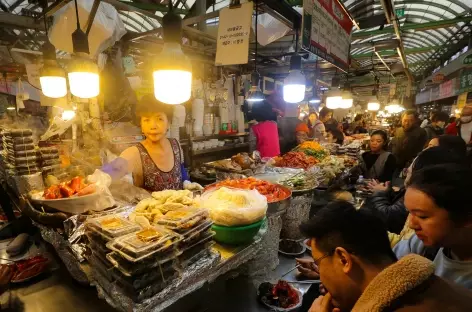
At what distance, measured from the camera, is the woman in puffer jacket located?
98.3 inches

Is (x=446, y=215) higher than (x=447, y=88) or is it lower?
lower

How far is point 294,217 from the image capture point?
9.32 feet

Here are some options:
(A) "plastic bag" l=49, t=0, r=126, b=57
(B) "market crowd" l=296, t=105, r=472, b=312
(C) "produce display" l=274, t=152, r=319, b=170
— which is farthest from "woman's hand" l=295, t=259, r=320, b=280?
(A) "plastic bag" l=49, t=0, r=126, b=57

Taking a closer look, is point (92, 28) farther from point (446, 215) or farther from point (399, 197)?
point (399, 197)

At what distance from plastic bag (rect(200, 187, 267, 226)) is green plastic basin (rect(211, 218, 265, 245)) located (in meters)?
0.03

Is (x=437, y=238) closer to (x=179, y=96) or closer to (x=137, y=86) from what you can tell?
(x=179, y=96)

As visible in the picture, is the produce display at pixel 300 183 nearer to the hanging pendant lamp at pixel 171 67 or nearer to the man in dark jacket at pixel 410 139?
the hanging pendant lamp at pixel 171 67

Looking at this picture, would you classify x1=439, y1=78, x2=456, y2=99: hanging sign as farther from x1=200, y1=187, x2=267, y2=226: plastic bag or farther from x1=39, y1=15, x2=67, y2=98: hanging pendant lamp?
x1=39, y1=15, x2=67, y2=98: hanging pendant lamp

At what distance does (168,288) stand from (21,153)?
3.59 m

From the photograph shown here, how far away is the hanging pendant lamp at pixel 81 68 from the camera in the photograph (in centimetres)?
253

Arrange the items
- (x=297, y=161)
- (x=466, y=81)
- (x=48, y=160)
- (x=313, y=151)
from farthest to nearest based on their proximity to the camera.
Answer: (x=466, y=81), (x=313, y=151), (x=297, y=161), (x=48, y=160)

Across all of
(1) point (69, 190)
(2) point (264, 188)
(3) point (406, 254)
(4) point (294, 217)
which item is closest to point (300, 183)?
(4) point (294, 217)

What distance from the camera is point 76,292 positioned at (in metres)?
1.94

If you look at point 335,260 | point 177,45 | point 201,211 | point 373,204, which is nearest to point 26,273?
point 201,211
